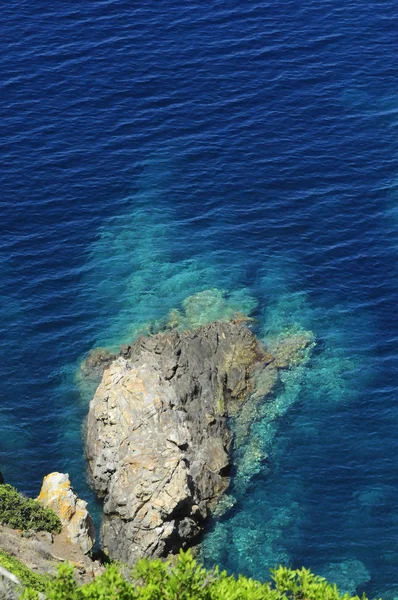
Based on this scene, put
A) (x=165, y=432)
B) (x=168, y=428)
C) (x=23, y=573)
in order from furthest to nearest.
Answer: (x=168, y=428), (x=165, y=432), (x=23, y=573)

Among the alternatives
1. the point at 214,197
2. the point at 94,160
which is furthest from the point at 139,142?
the point at 214,197

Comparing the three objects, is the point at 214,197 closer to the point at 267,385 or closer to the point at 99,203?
the point at 99,203

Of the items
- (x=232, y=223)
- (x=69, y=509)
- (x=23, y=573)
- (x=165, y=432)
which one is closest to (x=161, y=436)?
(x=165, y=432)

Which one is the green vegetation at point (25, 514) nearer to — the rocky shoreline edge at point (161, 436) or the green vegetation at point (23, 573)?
the rocky shoreline edge at point (161, 436)

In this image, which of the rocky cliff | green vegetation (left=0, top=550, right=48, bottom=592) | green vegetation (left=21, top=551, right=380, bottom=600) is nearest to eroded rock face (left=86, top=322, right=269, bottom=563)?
the rocky cliff

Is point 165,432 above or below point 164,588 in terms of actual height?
below

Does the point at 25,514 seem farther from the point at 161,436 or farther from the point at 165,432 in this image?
the point at 165,432
